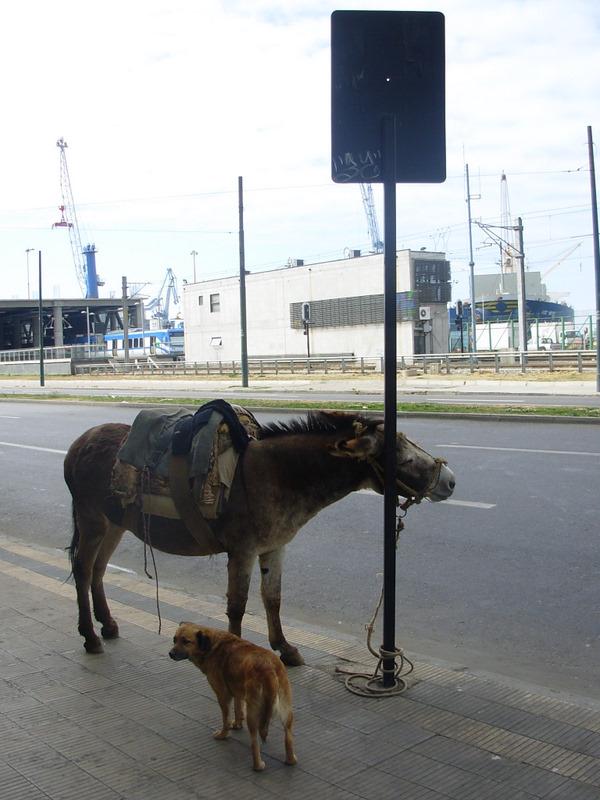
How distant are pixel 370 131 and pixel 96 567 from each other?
317 cm

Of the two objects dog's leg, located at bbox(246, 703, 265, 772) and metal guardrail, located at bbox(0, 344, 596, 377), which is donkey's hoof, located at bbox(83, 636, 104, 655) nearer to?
dog's leg, located at bbox(246, 703, 265, 772)

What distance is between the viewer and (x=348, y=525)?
9258mm

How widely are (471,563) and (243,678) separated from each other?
4.13m

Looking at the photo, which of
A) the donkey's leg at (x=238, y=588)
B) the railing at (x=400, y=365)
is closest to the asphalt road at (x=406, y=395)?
the railing at (x=400, y=365)

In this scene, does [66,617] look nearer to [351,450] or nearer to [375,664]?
[375,664]

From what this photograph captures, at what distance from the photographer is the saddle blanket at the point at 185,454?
182 inches

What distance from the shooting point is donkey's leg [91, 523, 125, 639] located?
541cm

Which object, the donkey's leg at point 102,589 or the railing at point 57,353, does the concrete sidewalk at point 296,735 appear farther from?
the railing at point 57,353

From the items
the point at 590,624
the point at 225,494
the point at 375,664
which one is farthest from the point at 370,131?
the point at 590,624

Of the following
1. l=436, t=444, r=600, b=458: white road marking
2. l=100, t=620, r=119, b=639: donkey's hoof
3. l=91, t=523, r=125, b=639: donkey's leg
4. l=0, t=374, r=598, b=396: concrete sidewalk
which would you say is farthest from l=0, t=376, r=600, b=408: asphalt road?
l=100, t=620, r=119, b=639: donkey's hoof

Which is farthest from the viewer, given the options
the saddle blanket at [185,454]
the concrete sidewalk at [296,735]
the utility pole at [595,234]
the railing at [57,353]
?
the railing at [57,353]

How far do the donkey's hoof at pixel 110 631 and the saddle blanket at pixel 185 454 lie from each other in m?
0.93

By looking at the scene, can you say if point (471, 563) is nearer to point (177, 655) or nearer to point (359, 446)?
point (359, 446)

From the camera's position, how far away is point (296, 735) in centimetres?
405
